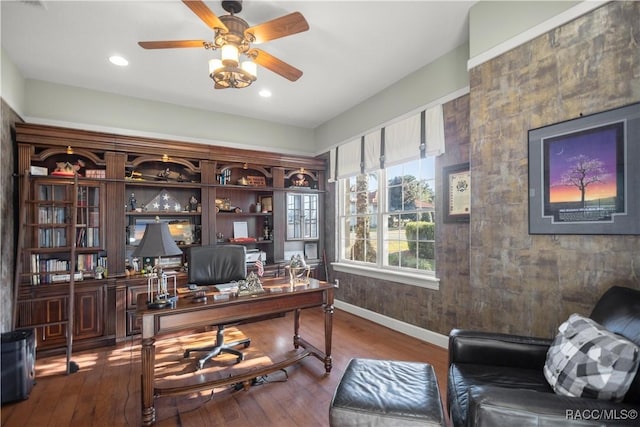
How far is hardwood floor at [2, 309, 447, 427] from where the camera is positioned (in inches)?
82.6

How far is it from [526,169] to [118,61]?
13.6 feet

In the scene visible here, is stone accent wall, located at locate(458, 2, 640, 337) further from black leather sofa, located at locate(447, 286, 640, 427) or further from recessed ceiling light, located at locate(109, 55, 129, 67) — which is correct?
recessed ceiling light, located at locate(109, 55, 129, 67)

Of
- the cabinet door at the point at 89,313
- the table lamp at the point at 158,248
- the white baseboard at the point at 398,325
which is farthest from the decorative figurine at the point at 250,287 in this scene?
the cabinet door at the point at 89,313

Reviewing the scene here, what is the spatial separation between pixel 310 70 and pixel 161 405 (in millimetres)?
3582

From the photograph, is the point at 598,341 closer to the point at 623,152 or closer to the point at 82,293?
the point at 623,152

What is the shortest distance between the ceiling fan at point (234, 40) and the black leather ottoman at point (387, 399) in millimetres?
2288

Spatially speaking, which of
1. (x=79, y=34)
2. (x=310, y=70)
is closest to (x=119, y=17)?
(x=79, y=34)

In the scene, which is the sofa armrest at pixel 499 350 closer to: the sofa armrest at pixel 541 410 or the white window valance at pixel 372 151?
the sofa armrest at pixel 541 410

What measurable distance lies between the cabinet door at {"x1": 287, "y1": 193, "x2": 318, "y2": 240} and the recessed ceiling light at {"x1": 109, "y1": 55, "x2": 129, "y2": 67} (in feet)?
8.95

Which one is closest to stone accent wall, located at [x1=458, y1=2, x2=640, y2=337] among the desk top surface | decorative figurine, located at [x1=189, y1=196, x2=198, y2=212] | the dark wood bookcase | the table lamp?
the desk top surface

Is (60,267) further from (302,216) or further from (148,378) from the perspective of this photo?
(302,216)

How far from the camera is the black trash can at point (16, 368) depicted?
2268 mm

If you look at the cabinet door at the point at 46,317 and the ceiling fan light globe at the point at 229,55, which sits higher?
the ceiling fan light globe at the point at 229,55

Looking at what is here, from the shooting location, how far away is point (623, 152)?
1.81 metres
